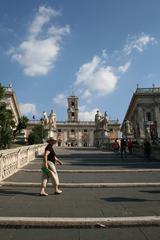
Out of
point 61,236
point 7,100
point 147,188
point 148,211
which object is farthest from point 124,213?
point 7,100

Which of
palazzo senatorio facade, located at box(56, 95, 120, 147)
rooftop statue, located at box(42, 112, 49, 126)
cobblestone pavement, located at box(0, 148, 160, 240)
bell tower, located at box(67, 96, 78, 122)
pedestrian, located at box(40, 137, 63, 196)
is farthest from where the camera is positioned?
bell tower, located at box(67, 96, 78, 122)

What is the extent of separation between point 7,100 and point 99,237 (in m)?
79.2

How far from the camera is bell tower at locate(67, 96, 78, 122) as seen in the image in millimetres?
133750

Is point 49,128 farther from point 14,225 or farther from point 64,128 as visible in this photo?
point 64,128

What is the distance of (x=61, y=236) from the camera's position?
5449 mm

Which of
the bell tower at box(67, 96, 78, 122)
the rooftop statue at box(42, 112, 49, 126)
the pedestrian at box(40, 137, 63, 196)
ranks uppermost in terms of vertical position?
the bell tower at box(67, 96, 78, 122)

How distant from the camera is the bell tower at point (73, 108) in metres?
134

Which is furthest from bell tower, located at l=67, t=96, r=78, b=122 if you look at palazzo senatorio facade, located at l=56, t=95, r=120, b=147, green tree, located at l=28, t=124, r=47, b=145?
green tree, located at l=28, t=124, r=47, b=145

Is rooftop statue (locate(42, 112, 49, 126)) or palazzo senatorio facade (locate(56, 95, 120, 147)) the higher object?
palazzo senatorio facade (locate(56, 95, 120, 147))

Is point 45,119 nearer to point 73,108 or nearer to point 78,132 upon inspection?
point 78,132

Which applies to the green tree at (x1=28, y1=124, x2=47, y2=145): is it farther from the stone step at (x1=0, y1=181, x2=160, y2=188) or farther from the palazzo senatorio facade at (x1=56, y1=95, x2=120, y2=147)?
the palazzo senatorio facade at (x1=56, y1=95, x2=120, y2=147)

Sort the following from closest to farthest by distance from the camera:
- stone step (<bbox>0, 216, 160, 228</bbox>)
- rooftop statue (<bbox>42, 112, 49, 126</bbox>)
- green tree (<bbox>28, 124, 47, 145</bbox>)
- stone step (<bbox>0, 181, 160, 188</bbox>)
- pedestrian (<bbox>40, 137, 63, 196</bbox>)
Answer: stone step (<bbox>0, 216, 160, 228</bbox>), pedestrian (<bbox>40, 137, 63, 196</bbox>), stone step (<bbox>0, 181, 160, 188</bbox>), green tree (<bbox>28, 124, 47, 145</bbox>), rooftop statue (<bbox>42, 112, 49, 126</bbox>)

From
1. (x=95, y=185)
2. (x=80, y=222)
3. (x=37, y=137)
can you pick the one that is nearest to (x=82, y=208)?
(x=80, y=222)

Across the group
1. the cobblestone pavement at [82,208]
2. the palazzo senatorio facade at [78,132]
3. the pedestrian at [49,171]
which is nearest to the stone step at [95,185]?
the cobblestone pavement at [82,208]
